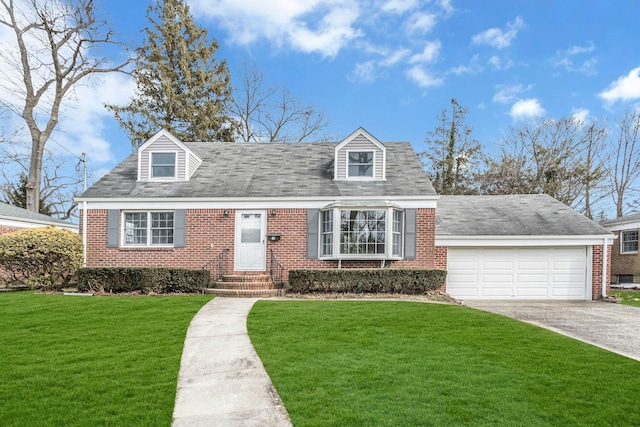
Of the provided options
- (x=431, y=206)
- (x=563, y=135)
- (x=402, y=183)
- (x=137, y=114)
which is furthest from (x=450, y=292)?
(x=137, y=114)

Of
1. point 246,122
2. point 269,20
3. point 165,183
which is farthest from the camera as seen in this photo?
point 246,122

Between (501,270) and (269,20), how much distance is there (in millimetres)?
12893

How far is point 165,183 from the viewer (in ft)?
47.9

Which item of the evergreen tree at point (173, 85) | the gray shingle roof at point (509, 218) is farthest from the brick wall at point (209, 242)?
the evergreen tree at point (173, 85)

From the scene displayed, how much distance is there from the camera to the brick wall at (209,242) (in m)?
13.4

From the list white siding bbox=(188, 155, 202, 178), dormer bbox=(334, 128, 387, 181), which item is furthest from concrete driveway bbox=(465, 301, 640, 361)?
white siding bbox=(188, 155, 202, 178)

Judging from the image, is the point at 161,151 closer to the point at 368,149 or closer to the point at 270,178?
the point at 270,178

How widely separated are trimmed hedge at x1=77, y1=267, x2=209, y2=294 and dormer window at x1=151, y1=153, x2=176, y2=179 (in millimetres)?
4101

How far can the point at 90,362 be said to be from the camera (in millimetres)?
5707

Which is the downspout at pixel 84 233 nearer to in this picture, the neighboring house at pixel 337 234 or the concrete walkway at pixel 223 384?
the neighboring house at pixel 337 234

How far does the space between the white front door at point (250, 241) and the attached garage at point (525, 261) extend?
582 centimetres

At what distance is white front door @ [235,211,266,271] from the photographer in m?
13.5

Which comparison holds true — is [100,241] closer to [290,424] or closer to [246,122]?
[290,424]

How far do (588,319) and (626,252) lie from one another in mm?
13696
